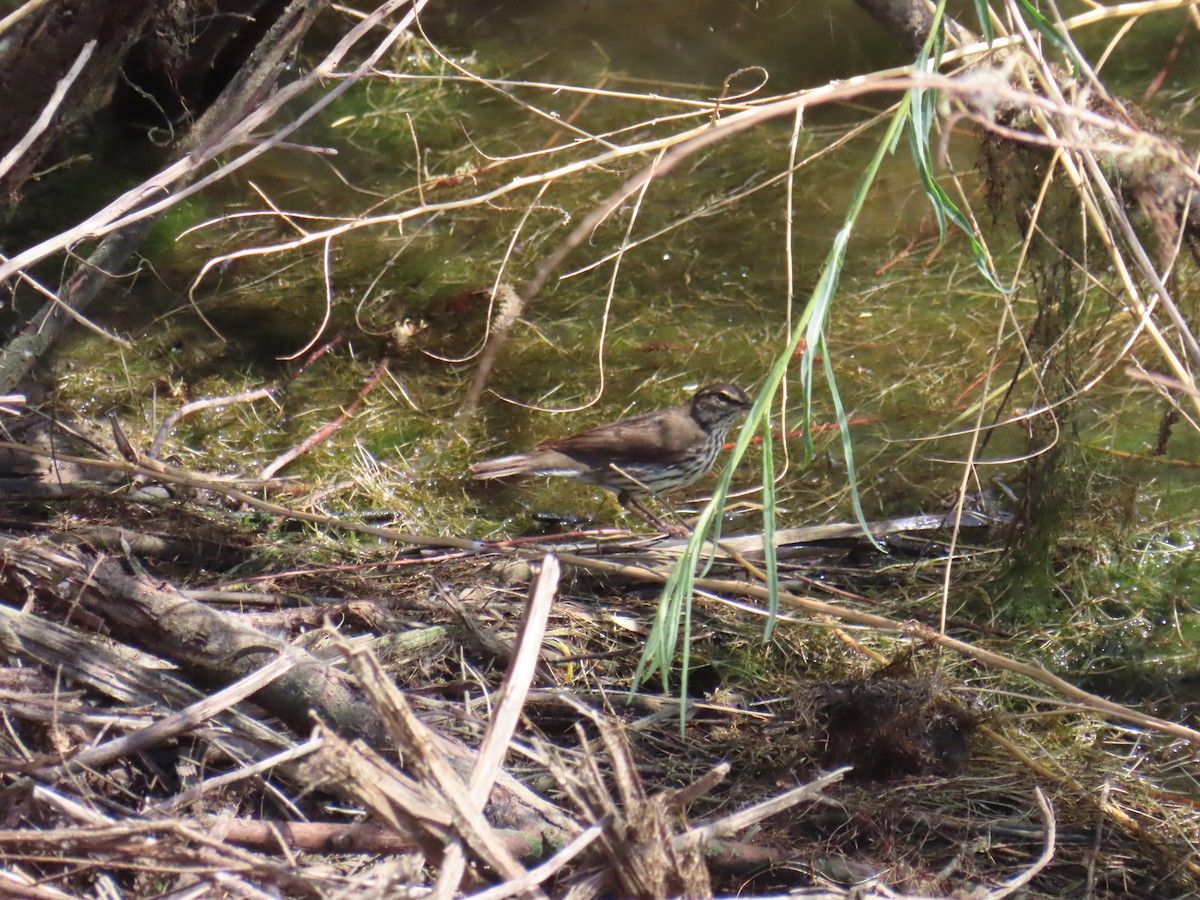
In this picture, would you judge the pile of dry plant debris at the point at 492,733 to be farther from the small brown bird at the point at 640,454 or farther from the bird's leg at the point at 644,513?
the small brown bird at the point at 640,454

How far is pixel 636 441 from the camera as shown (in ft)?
16.2

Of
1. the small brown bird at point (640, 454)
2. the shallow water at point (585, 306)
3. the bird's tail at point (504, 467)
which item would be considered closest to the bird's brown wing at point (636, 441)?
the small brown bird at point (640, 454)

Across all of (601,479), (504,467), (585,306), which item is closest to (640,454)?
(601,479)

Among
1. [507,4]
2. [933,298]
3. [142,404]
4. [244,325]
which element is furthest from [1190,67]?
[142,404]

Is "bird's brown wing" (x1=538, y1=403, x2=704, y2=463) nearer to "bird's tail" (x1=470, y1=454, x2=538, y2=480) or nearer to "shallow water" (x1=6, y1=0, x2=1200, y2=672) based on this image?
"bird's tail" (x1=470, y1=454, x2=538, y2=480)

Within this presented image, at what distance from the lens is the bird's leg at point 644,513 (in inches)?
185

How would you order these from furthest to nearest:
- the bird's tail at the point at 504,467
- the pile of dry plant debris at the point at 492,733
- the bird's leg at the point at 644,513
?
Result: the bird's tail at the point at 504,467
the bird's leg at the point at 644,513
the pile of dry plant debris at the point at 492,733

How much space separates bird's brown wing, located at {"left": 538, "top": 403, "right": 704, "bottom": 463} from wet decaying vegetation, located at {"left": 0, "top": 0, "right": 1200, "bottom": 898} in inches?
1.0

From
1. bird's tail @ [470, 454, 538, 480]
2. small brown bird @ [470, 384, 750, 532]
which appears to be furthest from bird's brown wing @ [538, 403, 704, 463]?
bird's tail @ [470, 454, 538, 480]

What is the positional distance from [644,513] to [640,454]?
248 mm

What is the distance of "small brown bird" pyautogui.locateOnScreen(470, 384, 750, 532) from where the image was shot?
16.1ft

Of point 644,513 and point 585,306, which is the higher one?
point 585,306

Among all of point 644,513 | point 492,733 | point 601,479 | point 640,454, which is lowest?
point 644,513

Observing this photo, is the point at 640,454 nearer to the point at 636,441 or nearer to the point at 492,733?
the point at 636,441
